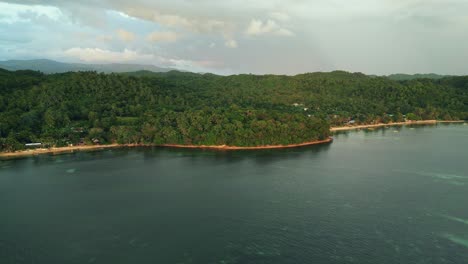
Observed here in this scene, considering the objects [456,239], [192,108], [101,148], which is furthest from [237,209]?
[192,108]

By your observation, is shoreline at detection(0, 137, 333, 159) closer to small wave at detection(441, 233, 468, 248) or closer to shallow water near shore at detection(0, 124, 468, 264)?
shallow water near shore at detection(0, 124, 468, 264)

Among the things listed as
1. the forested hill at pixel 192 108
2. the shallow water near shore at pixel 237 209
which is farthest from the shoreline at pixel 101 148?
the shallow water near shore at pixel 237 209

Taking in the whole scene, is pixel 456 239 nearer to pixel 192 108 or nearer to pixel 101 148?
pixel 101 148

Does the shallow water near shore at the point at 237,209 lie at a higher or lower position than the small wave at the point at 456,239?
higher

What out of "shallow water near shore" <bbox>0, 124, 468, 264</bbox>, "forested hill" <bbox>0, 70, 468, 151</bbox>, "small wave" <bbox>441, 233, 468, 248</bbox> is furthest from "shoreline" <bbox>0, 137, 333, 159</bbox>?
"small wave" <bbox>441, 233, 468, 248</bbox>

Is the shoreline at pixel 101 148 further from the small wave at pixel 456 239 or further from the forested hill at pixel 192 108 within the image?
the small wave at pixel 456 239

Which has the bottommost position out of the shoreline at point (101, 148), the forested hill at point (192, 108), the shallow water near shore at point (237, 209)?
the shallow water near shore at point (237, 209)

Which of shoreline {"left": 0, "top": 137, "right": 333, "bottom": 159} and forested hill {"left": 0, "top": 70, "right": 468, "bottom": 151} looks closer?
shoreline {"left": 0, "top": 137, "right": 333, "bottom": 159}
